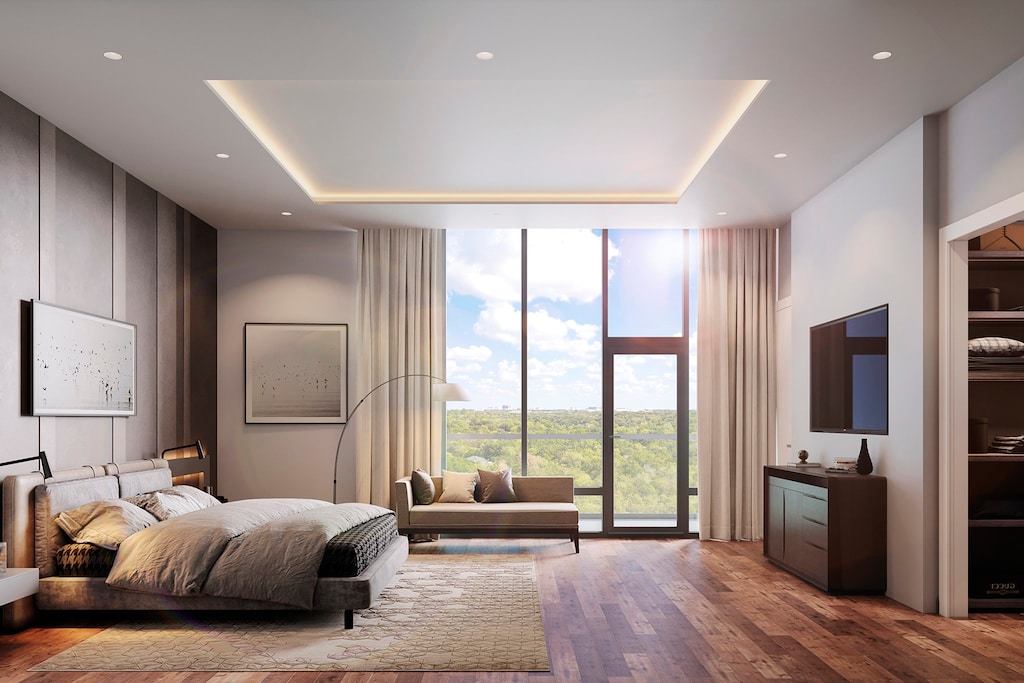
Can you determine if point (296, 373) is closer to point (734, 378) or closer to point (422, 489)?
point (422, 489)

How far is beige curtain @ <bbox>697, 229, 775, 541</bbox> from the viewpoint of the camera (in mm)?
7715

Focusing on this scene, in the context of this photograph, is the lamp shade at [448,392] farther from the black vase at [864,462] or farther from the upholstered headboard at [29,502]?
the black vase at [864,462]

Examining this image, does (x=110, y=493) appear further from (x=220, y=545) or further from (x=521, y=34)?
(x=521, y=34)

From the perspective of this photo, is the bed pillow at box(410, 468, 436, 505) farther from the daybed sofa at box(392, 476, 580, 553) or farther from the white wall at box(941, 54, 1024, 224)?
the white wall at box(941, 54, 1024, 224)

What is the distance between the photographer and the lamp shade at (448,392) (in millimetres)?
7395

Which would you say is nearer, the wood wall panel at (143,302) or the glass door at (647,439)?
the wood wall panel at (143,302)

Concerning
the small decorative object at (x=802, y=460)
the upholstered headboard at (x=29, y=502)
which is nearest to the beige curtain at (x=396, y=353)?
the upholstered headboard at (x=29, y=502)

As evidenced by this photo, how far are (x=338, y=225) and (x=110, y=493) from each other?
3.41 metres

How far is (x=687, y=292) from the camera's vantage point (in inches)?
317

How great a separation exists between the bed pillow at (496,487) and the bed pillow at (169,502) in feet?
8.25

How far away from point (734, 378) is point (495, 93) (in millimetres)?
4209

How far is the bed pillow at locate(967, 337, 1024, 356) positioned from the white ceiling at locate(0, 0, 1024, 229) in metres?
1.38

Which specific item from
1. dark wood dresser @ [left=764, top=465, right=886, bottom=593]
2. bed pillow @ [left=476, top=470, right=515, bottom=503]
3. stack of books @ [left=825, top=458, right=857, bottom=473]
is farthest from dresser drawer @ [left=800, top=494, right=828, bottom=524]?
bed pillow @ [left=476, top=470, right=515, bottom=503]

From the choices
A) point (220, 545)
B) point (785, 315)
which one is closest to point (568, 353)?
point (785, 315)
